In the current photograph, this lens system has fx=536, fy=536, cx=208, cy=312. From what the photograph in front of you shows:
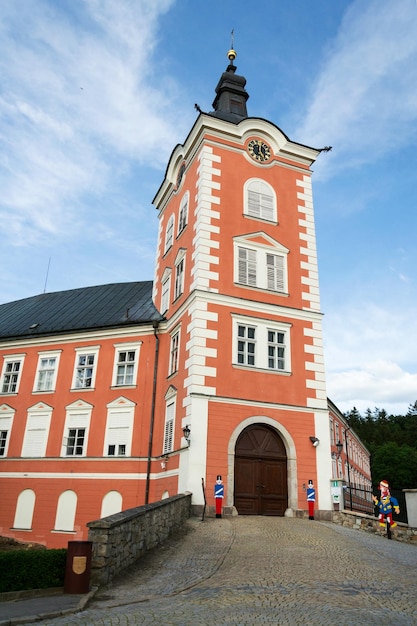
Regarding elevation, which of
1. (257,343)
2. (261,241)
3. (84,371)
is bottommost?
(84,371)

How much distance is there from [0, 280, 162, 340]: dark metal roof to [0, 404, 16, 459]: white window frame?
3.62 m

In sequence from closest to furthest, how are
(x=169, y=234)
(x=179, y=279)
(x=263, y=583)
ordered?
(x=263, y=583), (x=179, y=279), (x=169, y=234)

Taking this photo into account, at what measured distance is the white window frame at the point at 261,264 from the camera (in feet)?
71.2

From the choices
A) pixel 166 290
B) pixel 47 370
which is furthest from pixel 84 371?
pixel 166 290

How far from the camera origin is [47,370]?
1003 inches

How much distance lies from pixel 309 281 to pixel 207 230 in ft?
16.1

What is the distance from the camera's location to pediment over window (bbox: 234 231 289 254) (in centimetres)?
2227

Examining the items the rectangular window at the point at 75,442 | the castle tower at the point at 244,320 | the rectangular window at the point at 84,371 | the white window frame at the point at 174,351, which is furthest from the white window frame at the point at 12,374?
the white window frame at the point at 174,351

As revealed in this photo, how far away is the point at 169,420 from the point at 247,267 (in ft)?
22.5

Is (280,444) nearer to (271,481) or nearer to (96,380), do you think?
(271,481)

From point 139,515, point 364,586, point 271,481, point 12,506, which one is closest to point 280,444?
point 271,481

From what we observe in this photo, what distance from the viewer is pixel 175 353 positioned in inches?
859

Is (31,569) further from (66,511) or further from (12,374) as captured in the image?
(12,374)

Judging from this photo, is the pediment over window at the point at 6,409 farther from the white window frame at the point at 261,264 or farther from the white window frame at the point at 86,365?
the white window frame at the point at 261,264
